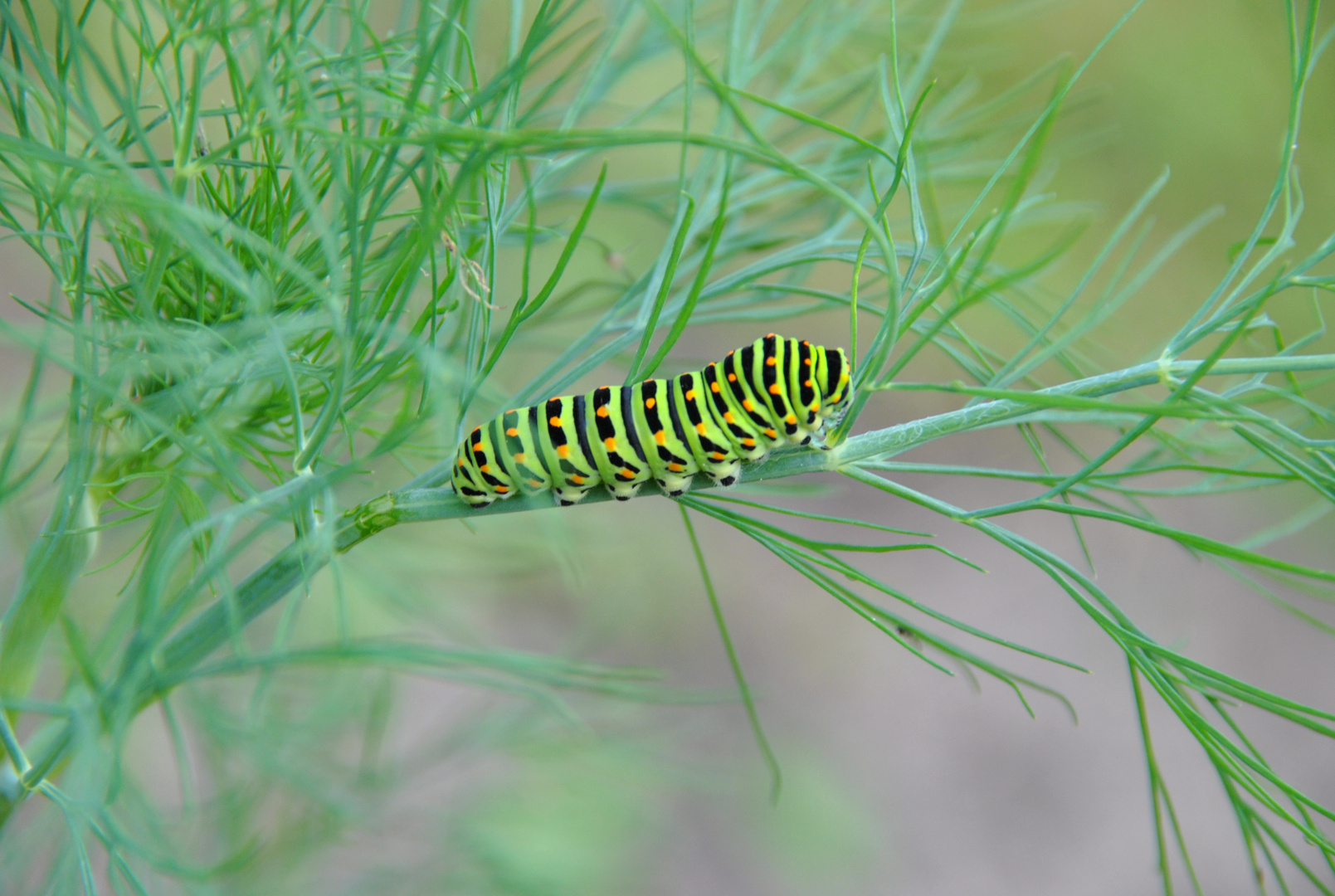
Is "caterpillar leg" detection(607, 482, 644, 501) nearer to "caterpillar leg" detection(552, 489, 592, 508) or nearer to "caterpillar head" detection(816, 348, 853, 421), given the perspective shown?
"caterpillar leg" detection(552, 489, 592, 508)

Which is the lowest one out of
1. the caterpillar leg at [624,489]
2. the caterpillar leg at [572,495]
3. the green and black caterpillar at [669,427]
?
the caterpillar leg at [572,495]

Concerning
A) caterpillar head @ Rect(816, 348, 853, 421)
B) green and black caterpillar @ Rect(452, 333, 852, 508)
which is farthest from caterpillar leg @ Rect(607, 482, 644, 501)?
caterpillar head @ Rect(816, 348, 853, 421)

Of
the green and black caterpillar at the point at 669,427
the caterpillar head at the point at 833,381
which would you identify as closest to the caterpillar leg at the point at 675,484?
the green and black caterpillar at the point at 669,427

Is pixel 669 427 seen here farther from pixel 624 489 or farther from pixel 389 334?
pixel 389 334

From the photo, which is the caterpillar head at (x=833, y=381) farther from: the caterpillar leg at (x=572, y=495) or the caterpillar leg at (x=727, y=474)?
the caterpillar leg at (x=572, y=495)

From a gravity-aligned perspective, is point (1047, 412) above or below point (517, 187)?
below

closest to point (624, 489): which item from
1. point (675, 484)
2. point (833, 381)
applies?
point (675, 484)

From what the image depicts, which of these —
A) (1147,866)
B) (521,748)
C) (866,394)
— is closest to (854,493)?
(1147,866)

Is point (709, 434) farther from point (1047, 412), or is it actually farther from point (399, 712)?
point (399, 712)
